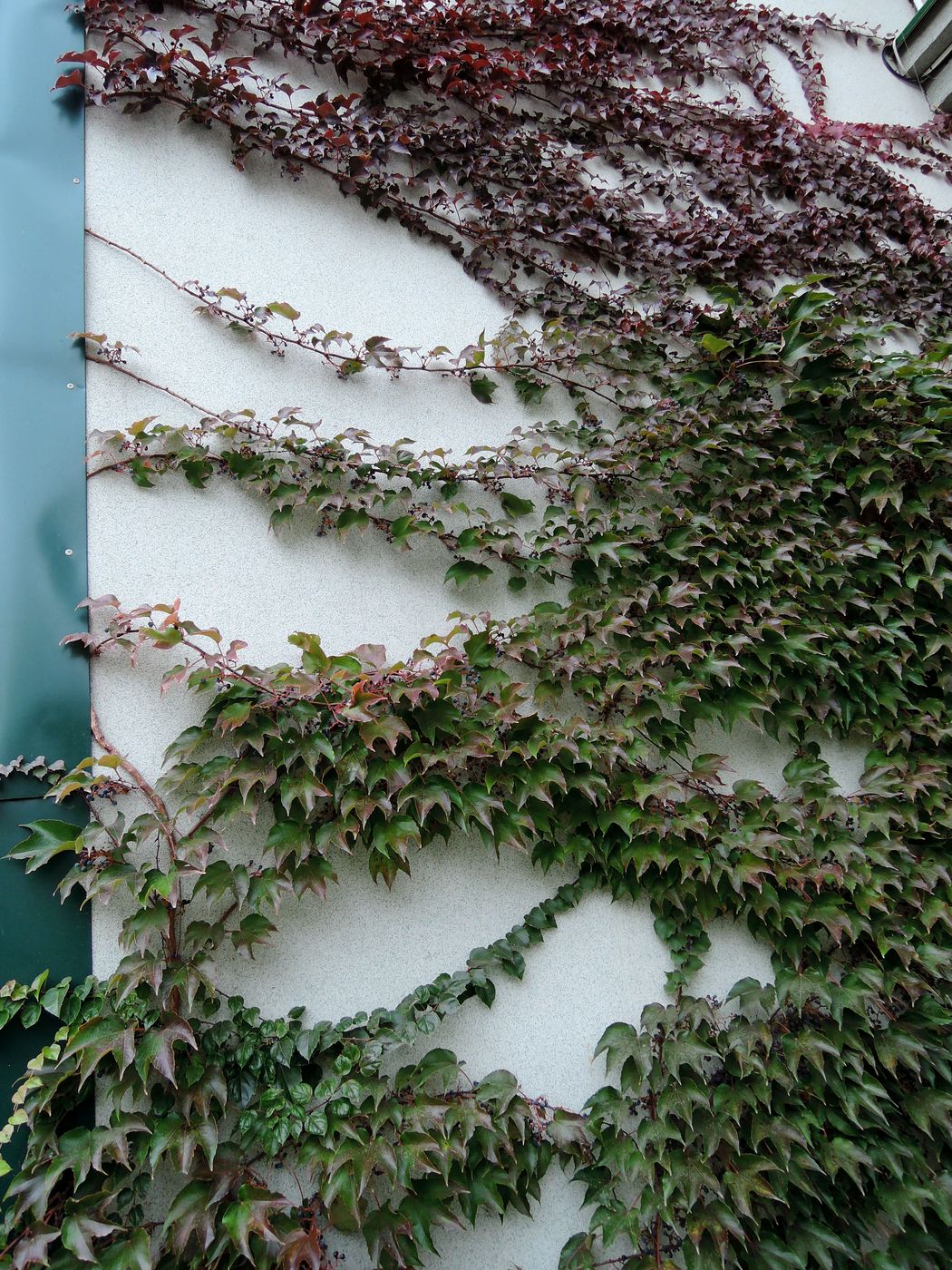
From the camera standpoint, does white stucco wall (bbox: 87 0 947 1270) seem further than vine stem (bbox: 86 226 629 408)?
No

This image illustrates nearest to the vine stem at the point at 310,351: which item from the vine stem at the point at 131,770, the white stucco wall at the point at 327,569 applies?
the white stucco wall at the point at 327,569

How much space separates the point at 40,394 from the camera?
1.72 m

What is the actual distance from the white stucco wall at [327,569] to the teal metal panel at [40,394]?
54mm

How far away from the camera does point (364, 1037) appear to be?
1558 millimetres

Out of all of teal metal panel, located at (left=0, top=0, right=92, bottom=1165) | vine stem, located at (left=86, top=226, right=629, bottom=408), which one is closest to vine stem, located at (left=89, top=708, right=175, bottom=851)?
teal metal panel, located at (left=0, top=0, right=92, bottom=1165)

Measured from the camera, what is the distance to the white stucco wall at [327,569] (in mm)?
1649

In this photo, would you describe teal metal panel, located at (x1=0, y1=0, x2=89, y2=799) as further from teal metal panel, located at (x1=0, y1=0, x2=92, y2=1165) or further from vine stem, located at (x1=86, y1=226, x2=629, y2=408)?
vine stem, located at (x1=86, y1=226, x2=629, y2=408)

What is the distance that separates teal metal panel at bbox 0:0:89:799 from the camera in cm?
156

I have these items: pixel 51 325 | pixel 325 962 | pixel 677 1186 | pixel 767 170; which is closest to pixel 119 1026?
pixel 325 962

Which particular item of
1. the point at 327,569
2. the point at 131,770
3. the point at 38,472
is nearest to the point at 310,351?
the point at 327,569

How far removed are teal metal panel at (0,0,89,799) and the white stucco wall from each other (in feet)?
0.18

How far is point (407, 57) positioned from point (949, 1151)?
10.8 ft

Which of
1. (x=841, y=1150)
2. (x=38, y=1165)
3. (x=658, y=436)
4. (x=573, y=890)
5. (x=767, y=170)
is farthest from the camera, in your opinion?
(x=767, y=170)

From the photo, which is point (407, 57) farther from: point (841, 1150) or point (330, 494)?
point (841, 1150)
